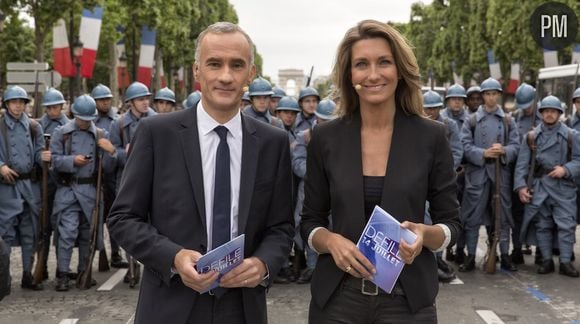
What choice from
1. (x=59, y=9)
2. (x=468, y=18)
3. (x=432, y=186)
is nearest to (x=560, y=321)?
(x=432, y=186)

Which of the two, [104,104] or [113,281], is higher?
[104,104]

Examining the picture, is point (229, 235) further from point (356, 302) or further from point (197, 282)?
point (356, 302)

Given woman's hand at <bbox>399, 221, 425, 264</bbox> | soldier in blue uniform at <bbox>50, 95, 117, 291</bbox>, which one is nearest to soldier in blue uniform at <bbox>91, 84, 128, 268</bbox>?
soldier in blue uniform at <bbox>50, 95, 117, 291</bbox>

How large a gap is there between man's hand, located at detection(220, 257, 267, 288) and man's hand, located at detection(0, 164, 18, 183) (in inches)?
225

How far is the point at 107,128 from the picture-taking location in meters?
9.13

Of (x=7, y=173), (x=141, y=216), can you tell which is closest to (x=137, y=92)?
(x=7, y=173)

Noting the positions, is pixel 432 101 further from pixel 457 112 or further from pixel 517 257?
pixel 517 257

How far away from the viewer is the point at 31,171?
26.2ft

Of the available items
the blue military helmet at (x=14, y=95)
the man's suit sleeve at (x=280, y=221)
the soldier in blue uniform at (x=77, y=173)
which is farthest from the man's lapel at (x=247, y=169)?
the blue military helmet at (x=14, y=95)

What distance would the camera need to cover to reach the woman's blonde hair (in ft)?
8.85

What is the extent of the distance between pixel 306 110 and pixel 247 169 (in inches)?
→ 264

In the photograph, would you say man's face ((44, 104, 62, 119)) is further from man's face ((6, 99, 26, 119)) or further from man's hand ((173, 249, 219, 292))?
man's hand ((173, 249, 219, 292))

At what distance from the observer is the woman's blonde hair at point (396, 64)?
2697mm

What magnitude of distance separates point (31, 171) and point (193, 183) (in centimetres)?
594
